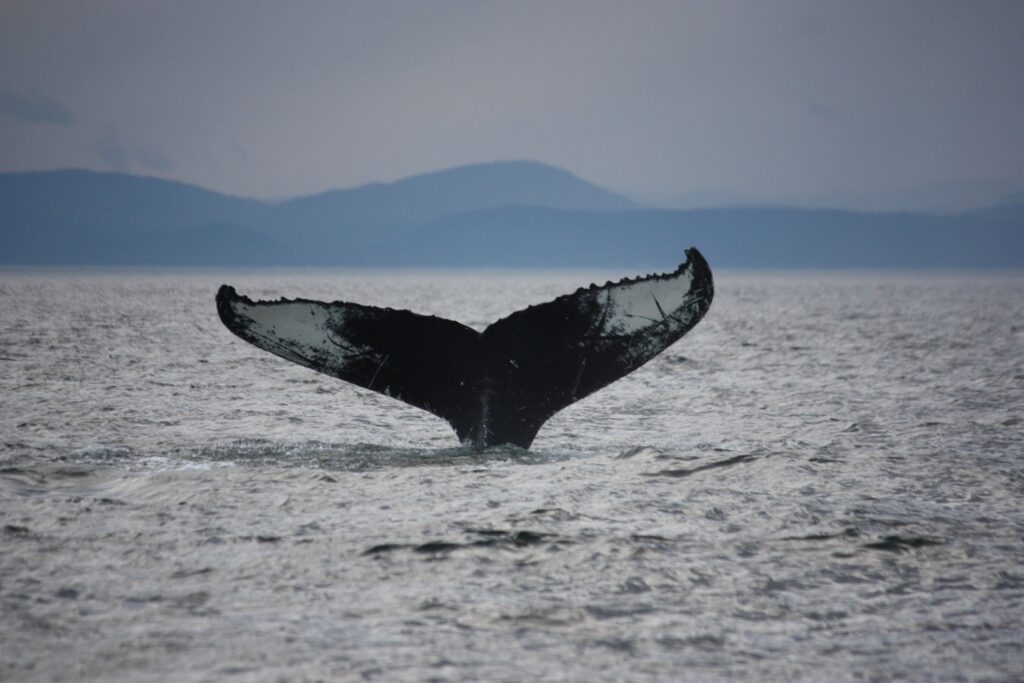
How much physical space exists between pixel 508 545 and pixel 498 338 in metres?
1.92

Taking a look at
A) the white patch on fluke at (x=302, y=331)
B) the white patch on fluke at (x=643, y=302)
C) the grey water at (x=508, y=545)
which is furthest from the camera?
the white patch on fluke at (x=643, y=302)

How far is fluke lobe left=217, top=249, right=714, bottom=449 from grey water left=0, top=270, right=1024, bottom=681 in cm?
47

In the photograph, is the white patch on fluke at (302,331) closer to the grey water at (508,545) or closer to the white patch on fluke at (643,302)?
the grey water at (508,545)

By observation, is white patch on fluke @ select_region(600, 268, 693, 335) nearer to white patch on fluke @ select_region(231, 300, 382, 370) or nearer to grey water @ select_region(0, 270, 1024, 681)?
grey water @ select_region(0, 270, 1024, 681)

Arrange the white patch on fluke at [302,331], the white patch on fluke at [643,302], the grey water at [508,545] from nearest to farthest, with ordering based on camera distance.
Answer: the grey water at [508,545], the white patch on fluke at [302,331], the white patch on fluke at [643,302]

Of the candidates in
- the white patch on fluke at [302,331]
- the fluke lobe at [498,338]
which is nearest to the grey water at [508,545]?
the fluke lobe at [498,338]

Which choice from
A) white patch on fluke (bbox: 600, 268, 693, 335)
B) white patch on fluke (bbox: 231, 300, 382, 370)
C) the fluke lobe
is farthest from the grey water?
→ white patch on fluke (bbox: 600, 268, 693, 335)

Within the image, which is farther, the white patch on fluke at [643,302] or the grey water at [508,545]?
the white patch on fluke at [643,302]

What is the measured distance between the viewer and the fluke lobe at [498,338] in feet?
19.1

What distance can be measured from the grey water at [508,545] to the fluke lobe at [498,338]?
47 cm

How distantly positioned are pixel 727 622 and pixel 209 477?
3.15m

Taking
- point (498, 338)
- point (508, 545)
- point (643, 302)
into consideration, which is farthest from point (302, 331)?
point (508, 545)

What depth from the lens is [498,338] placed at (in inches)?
242

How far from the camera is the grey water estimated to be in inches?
124
